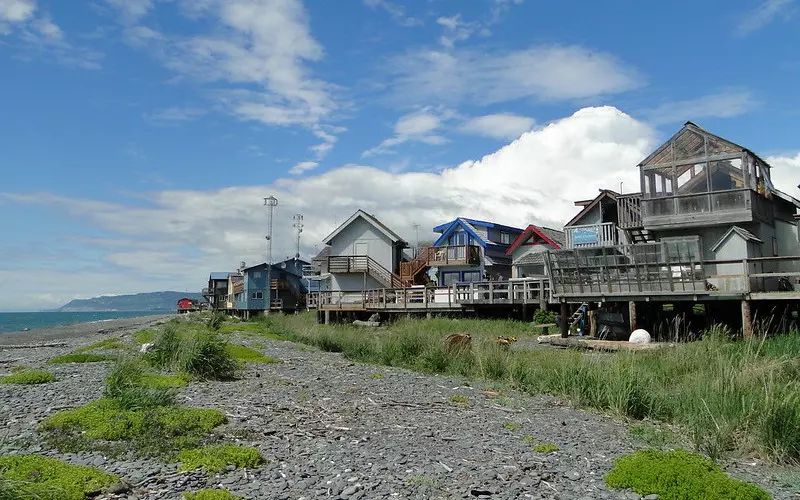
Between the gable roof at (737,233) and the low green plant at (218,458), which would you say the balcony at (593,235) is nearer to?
the gable roof at (737,233)

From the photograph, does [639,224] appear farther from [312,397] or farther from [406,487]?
[406,487]

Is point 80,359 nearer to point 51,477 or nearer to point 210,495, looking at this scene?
point 51,477

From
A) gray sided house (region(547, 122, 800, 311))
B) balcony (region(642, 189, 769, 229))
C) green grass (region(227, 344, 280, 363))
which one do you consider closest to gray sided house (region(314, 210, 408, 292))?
gray sided house (region(547, 122, 800, 311))

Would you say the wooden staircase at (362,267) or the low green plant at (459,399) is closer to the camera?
the low green plant at (459,399)

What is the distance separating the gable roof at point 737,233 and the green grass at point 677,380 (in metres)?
8.34

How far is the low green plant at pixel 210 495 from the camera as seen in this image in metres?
5.71

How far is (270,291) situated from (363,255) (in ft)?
85.5

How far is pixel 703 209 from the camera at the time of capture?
981 inches

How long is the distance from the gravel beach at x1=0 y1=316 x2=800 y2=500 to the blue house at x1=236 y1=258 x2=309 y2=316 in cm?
6262

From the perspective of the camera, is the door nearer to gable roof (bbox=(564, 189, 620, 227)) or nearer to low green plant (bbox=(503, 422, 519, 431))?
gable roof (bbox=(564, 189, 620, 227))

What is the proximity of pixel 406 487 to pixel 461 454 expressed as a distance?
4.88 feet

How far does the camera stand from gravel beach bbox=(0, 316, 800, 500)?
631 centimetres

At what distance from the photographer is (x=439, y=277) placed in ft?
165

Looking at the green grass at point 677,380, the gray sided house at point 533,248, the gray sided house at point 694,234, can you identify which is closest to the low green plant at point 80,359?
the green grass at point 677,380
